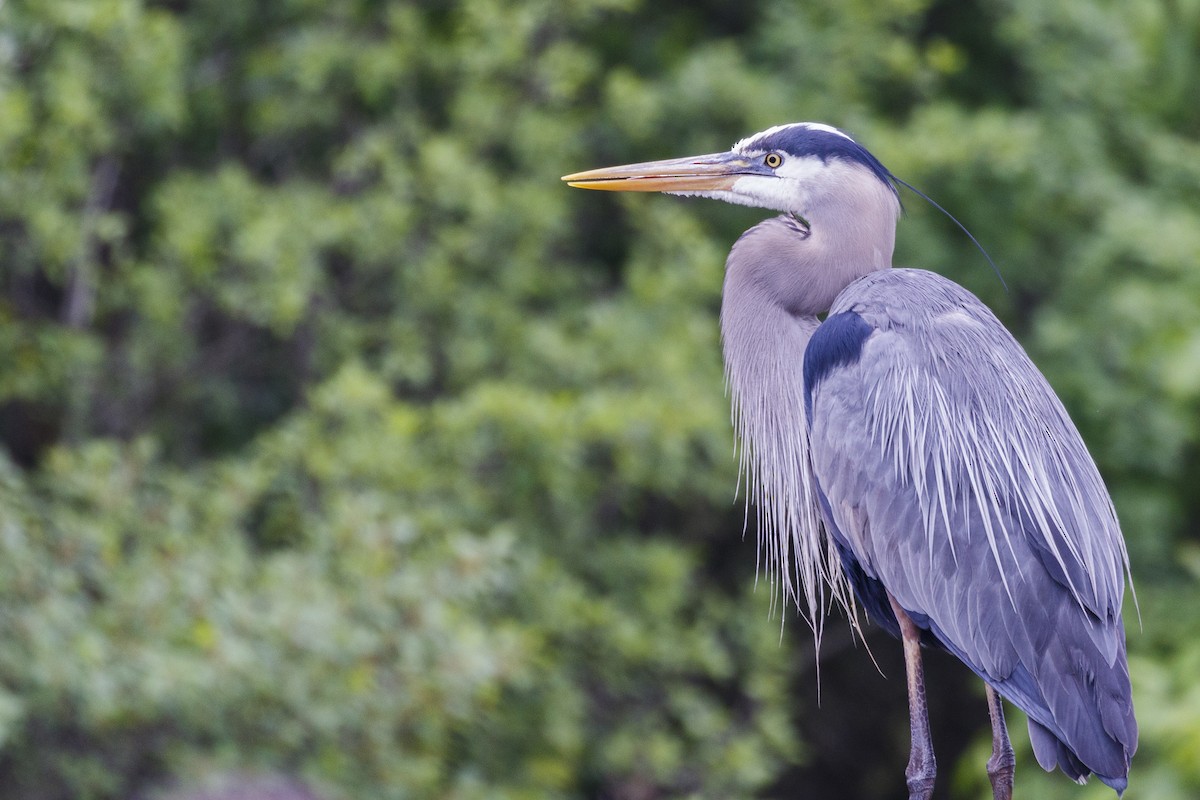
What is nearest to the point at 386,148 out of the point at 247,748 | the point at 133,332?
the point at 133,332

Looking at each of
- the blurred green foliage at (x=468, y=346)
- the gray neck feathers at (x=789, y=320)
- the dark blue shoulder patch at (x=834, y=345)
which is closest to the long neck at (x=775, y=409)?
the gray neck feathers at (x=789, y=320)

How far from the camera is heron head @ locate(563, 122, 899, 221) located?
2.74 meters

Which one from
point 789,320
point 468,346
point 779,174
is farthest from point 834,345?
point 468,346

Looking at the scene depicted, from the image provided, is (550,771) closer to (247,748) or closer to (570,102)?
(247,748)

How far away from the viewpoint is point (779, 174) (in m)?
2.83

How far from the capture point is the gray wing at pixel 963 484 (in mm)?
2469

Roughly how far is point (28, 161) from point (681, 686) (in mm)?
3041

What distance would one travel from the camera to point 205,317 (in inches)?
231

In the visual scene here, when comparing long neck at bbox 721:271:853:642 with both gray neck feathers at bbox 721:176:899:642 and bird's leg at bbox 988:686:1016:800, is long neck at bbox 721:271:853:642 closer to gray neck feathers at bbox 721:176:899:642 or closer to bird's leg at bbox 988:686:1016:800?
gray neck feathers at bbox 721:176:899:642

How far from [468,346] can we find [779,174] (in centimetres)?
277

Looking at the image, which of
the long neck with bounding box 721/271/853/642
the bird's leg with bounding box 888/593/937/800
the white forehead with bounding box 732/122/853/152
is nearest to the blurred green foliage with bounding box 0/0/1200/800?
the long neck with bounding box 721/271/853/642

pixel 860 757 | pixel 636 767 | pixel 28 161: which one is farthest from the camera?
pixel 860 757

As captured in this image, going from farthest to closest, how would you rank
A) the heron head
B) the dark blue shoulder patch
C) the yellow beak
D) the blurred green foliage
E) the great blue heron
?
1. the blurred green foliage
2. the yellow beak
3. the heron head
4. the dark blue shoulder patch
5. the great blue heron

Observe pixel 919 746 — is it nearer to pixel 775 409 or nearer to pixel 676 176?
pixel 775 409
